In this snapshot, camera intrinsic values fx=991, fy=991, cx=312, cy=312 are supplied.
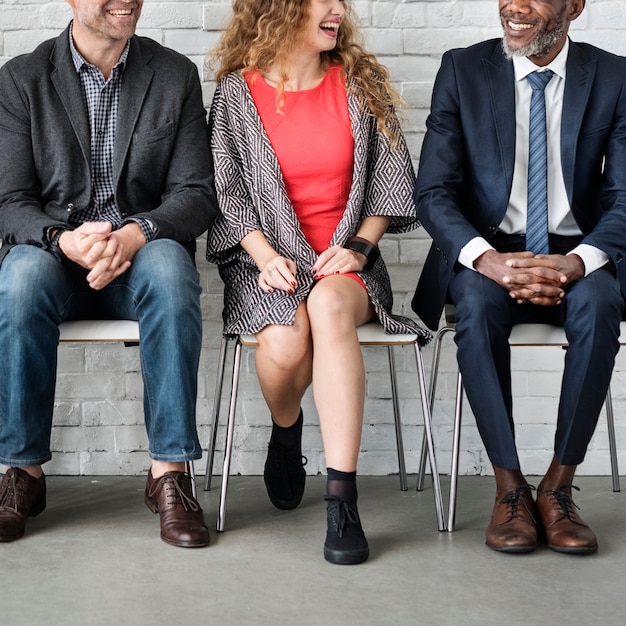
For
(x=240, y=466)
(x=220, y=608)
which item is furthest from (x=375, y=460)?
(x=220, y=608)

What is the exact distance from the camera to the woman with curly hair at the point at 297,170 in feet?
8.53

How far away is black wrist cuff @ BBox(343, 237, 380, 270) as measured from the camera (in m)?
2.62

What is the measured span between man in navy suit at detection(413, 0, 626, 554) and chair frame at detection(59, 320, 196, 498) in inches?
31.1

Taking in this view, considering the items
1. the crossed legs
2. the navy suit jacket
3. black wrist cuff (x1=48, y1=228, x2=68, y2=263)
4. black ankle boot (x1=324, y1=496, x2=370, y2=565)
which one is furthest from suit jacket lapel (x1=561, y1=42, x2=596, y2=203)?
black wrist cuff (x1=48, y1=228, x2=68, y2=263)

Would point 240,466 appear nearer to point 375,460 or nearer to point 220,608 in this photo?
point 375,460

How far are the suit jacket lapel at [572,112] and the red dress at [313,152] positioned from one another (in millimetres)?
569

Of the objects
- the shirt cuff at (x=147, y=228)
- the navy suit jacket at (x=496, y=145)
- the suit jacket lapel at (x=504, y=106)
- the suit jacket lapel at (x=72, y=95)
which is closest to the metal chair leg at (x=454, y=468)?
the navy suit jacket at (x=496, y=145)

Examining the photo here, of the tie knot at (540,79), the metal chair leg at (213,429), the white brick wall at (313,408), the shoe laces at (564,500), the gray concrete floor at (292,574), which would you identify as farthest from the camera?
the white brick wall at (313,408)

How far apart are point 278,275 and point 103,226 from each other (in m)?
0.45

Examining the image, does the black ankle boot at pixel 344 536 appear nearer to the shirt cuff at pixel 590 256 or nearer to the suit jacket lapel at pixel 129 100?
the shirt cuff at pixel 590 256

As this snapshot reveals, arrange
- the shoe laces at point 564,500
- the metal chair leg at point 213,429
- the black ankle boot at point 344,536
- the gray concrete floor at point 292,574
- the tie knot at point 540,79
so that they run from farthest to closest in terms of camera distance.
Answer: the metal chair leg at point 213,429 → the tie knot at point 540,79 → the shoe laces at point 564,500 → the black ankle boot at point 344,536 → the gray concrete floor at point 292,574

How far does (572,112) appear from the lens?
2596 millimetres

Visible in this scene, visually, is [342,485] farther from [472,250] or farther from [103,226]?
[103,226]

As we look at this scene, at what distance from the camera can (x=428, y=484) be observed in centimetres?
300
